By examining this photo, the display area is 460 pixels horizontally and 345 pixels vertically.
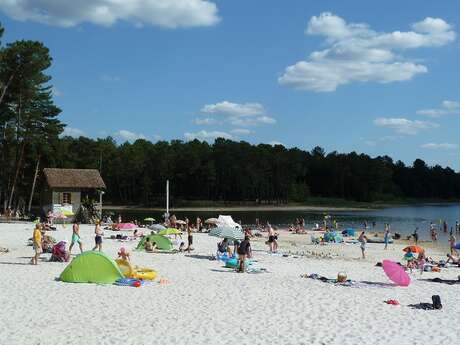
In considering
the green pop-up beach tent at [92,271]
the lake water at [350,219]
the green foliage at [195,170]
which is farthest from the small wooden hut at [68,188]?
the green foliage at [195,170]

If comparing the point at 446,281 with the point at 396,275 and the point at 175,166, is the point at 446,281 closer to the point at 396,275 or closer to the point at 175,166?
the point at 396,275

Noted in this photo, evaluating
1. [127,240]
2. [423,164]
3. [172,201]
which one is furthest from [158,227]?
[423,164]

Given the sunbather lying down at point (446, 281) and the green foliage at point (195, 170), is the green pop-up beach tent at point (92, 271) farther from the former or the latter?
the green foliage at point (195, 170)

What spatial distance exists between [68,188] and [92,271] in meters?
36.0

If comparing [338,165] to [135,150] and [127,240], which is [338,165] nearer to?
[135,150]

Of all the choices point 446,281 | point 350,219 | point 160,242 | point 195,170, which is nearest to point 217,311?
point 446,281

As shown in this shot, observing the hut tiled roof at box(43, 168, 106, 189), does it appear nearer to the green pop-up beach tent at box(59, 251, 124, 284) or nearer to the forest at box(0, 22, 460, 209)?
the forest at box(0, 22, 460, 209)

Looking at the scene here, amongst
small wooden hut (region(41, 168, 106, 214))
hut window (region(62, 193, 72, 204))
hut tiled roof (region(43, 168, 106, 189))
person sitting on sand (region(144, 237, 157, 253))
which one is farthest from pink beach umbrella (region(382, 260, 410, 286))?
hut window (region(62, 193, 72, 204))

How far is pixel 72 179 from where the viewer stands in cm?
5172

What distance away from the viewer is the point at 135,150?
120250 mm

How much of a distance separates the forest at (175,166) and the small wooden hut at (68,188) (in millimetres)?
4869

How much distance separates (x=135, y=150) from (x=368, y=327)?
111 meters

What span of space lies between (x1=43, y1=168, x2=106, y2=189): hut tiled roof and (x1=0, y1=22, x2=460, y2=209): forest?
15.6ft

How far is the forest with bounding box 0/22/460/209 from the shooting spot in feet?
169
